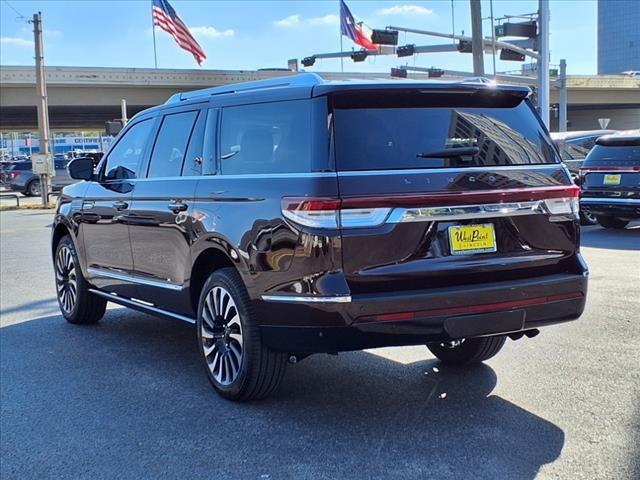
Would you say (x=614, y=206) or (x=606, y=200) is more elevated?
(x=606, y=200)

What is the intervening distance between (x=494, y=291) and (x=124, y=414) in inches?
93.1

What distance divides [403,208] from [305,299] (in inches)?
28.0

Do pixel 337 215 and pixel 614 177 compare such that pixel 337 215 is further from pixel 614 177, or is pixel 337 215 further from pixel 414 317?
pixel 614 177

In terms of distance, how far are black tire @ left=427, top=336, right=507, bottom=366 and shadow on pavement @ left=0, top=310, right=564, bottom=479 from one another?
10 cm

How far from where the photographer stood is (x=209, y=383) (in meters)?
5.01

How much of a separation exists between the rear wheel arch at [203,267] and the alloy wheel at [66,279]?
2.37 m

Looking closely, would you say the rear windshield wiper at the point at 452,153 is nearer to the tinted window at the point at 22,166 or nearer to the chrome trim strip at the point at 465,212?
the chrome trim strip at the point at 465,212

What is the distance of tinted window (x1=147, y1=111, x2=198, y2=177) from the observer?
5.18 m

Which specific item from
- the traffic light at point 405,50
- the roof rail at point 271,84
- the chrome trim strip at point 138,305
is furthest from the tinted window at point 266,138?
the traffic light at point 405,50

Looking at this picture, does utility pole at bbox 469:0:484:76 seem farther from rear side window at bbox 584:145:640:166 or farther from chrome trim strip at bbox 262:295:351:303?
chrome trim strip at bbox 262:295:351:303

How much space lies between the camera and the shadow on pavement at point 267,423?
3.62 metres

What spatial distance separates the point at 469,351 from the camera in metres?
5.17

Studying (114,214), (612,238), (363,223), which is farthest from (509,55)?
(363,223)

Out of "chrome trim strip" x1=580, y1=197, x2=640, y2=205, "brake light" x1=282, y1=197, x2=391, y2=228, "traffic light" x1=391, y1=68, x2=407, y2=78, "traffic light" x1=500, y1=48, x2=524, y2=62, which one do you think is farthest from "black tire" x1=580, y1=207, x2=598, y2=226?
"traffic light" x1=391, y1=68, x2=407, y2=78
